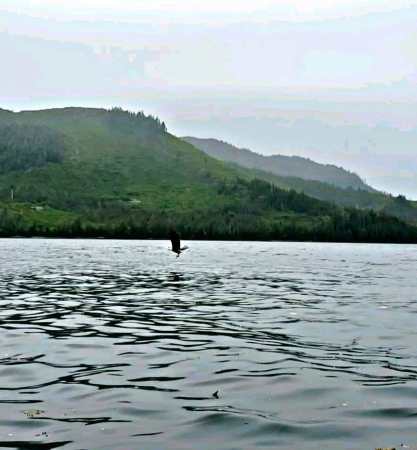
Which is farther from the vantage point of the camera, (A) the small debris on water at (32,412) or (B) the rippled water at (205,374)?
(A) the small debris on water at (32,412)

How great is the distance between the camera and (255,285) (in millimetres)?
56594

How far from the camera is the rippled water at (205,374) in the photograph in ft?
45.6

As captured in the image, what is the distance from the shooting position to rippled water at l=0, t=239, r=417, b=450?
13.9 meters

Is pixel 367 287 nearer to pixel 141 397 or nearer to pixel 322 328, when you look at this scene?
pixel 322 328

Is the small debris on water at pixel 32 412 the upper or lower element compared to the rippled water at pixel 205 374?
upper

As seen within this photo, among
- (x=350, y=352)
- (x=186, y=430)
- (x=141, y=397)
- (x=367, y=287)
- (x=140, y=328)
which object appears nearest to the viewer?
(x=186, y=430)

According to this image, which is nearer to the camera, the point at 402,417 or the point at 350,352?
the point at 402,417

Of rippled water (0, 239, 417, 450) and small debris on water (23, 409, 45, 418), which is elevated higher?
small debris on water (23, 409, 45, 418)

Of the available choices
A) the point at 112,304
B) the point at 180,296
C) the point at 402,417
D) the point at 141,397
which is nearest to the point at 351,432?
the point at 402,417

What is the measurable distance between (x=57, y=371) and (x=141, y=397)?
14.3 ft

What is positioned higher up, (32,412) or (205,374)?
(32,412)

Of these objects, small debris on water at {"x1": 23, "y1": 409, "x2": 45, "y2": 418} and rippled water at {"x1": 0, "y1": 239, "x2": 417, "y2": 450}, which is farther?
small debris on water at {"x1": 23, "y1": 409, "x2": 45, "y2": 418}

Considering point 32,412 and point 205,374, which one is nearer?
point 32,412

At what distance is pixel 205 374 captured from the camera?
19.9m
